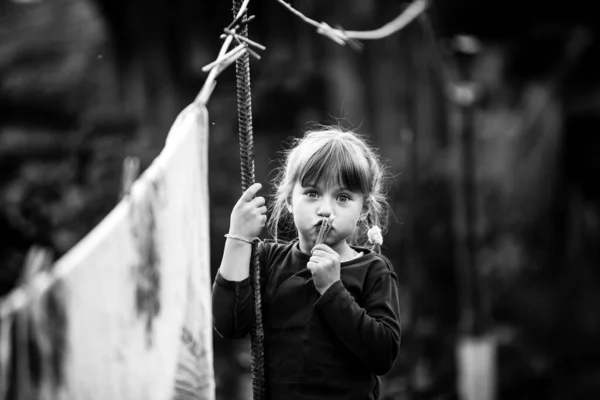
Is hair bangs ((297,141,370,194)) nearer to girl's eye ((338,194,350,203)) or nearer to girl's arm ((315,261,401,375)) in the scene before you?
girl's eye ((338,194,350,203))

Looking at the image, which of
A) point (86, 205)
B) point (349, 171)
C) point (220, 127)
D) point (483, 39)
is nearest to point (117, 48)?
point (220, 127)

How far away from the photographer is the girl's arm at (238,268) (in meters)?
1.62

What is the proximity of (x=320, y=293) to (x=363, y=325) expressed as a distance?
12cm

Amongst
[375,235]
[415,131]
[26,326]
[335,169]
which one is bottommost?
[26,326]

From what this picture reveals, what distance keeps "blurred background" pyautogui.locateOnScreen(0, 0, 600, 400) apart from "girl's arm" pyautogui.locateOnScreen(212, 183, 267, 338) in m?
3.36

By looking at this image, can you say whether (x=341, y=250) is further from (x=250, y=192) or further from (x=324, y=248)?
(x=250, y=192)

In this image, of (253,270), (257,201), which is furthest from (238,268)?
(257,201)

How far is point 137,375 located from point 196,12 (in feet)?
18.8

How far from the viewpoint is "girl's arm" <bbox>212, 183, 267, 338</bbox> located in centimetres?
162

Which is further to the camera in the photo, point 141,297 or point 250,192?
point 250,192

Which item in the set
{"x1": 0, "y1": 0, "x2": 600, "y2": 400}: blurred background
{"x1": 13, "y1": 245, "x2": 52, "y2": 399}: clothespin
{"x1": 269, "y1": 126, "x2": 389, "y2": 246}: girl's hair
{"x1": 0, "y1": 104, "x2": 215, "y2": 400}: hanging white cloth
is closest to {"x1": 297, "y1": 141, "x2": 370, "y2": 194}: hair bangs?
{"x1": 269, "y1": 126, "x2": 389, "y2": 246}: girl's hair

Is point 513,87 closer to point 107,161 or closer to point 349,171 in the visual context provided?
point 107,161

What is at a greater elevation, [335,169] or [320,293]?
[335,169]

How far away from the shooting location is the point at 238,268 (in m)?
1.62
